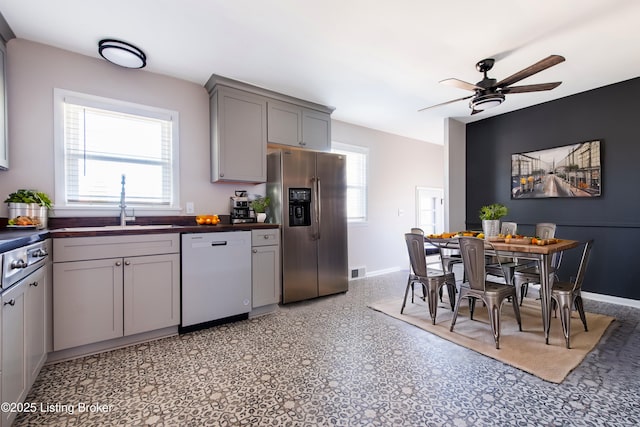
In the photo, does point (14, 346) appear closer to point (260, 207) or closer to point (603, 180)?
point (260, 207)

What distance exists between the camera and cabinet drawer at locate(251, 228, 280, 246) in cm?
322

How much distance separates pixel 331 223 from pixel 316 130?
134cm

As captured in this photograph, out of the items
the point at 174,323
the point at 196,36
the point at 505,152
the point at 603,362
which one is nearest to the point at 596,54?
the point at 505,152

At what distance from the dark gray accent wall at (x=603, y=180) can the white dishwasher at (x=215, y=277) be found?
13.6ft

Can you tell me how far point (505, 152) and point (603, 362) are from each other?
3.32 m

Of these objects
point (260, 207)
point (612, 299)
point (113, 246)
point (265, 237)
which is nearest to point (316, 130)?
point (260, 207)

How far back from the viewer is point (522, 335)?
8.78 feet

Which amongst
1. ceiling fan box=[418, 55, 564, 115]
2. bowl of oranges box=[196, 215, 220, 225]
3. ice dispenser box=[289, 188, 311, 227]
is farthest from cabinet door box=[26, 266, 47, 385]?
ceiling fan box=[418, 55, 564, 115]

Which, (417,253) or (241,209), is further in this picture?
(241,209)

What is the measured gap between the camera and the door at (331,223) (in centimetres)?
389

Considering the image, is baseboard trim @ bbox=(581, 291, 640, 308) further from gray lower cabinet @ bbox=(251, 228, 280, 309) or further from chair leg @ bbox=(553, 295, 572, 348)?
gray lower cabinet @ bbox=(251, 228, 280, 309)

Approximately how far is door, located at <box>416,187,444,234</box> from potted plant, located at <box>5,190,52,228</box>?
18.6 ft

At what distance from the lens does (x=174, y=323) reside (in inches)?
105

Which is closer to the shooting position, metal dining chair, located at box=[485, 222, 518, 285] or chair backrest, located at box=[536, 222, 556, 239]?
metal dining chair, located at box=[485, 222, 518, 285]
